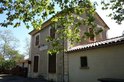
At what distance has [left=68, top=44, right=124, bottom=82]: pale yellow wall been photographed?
36.3 feet

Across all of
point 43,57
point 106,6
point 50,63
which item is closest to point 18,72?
point 43,57

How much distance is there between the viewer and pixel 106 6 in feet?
36.8

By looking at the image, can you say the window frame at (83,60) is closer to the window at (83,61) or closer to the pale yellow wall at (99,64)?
the window at (83,61)

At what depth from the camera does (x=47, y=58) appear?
1972 centimetres

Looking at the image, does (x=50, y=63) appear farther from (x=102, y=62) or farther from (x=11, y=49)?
(x=11, y=49)

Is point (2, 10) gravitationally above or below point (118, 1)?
below

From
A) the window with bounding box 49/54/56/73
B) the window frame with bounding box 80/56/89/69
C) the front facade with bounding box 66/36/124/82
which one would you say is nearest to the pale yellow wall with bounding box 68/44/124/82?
the front facade with bounding box 66/36/124/82

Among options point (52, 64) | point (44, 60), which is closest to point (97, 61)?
point (52, 64)

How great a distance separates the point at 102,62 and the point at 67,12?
5.21m

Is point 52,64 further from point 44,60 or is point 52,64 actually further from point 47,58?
point 44,60

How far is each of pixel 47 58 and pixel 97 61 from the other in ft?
27.0

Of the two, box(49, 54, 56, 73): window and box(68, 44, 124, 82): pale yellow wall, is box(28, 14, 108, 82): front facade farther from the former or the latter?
box(68, 44, 124, 82): pale yellow wall

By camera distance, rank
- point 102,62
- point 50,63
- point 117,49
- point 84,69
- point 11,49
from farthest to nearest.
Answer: point 11,49 → point 50,63 → point 84,69 → point 102,62 → point 117,49

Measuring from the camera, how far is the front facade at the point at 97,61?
11.1 metres
